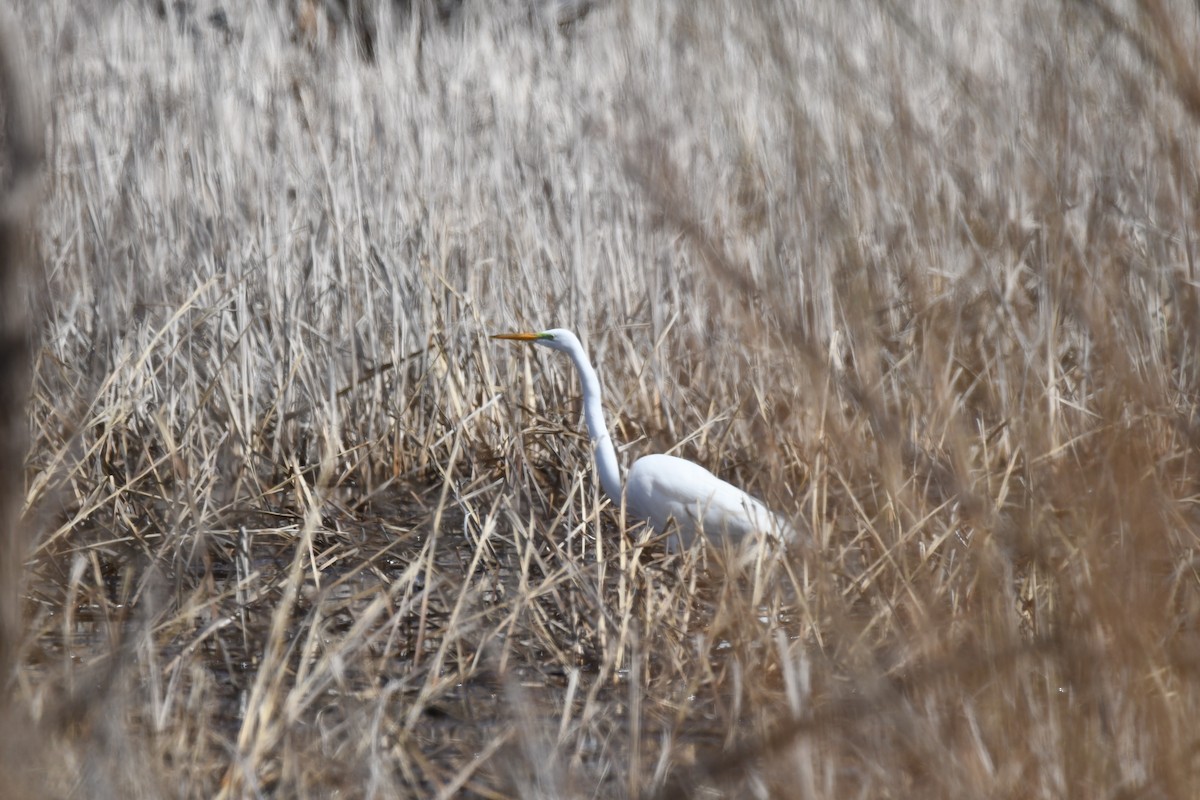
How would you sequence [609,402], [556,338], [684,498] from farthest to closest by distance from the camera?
1. [609,402]
2. [556,338]
3. [684,498]

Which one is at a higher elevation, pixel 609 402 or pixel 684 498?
pixel 684 498

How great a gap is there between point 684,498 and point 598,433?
222mm

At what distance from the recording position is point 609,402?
3.18 m

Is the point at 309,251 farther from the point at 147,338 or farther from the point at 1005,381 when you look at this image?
the point at 1005,381

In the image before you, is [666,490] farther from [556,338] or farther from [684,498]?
[556,338]

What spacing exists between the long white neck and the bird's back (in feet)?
0.10

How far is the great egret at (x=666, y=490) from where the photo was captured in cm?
250

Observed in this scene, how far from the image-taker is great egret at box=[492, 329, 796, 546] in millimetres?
2502

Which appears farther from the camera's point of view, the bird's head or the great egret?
the bird's head

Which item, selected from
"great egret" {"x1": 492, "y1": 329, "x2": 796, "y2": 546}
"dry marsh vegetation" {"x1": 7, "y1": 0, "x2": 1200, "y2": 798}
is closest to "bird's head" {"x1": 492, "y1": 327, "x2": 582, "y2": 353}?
"great egret" {"x1": 492, "y1": 329, "x2": 796, "y2": 546}

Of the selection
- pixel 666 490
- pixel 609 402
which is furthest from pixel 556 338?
pixel 609 402

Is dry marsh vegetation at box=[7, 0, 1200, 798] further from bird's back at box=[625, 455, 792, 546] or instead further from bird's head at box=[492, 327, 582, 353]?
bird's head at box=[492, 327, 582, 353]

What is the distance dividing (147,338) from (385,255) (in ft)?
1.80

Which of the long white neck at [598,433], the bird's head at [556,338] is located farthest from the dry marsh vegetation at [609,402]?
the bird's head at [556,338]
